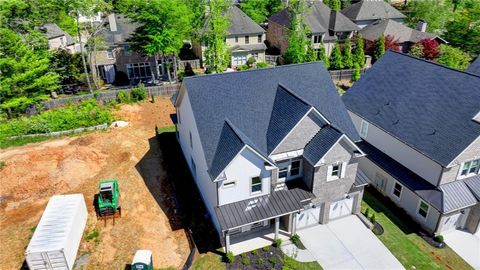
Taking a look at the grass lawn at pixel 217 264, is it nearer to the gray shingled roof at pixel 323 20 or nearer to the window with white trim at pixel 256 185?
the window with white trim at pixel 256 185

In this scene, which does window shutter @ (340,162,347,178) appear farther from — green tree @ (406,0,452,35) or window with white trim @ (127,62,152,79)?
green tree @ (406,0,452,35)

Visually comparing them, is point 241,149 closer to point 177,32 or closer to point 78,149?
point 78,149

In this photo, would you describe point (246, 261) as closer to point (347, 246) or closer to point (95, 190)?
point (347, 246)

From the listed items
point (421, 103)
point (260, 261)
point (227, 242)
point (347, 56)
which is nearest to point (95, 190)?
point (227, 242)

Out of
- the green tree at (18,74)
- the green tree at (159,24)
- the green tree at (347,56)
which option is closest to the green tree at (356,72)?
the green tree at (347,56)

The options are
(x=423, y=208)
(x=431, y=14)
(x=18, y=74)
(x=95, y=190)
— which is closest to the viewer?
(x=423, y=208)
